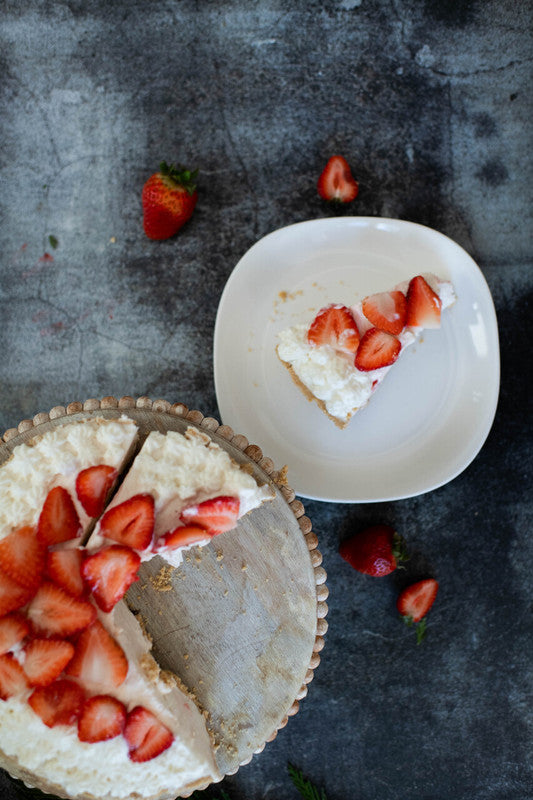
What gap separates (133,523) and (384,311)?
1487 millimetres

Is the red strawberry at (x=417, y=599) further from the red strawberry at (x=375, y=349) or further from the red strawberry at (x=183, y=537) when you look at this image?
the red strawberry at (x=183, y=537)

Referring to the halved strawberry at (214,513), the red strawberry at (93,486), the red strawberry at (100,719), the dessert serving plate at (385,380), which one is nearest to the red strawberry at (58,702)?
the red strawberry at (100,719)

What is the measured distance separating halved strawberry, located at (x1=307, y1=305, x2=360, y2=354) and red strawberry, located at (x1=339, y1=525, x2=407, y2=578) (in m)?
1.02

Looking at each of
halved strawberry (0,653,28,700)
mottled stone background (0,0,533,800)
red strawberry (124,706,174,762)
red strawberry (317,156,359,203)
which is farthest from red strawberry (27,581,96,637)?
red strawberry (317,156,359,203)

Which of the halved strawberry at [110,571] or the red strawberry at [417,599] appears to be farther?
the red strawberry at [417,599]

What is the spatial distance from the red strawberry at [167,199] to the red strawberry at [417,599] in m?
2.32

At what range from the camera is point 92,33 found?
10.9 ft

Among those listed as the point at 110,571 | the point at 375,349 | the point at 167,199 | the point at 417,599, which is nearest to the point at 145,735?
the point at 110,571

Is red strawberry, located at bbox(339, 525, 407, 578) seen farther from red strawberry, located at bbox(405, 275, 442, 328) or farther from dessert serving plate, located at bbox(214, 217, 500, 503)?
red strawberry, located at bbox(405, 275, 442, 328)

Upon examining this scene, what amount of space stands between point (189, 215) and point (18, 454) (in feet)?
5.44

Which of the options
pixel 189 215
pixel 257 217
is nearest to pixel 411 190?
pixel 257 217

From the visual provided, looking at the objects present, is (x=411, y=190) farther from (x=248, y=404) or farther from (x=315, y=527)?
(x=315, y=527)

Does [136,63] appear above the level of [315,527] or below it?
above

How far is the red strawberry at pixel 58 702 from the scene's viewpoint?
6.84 ft
